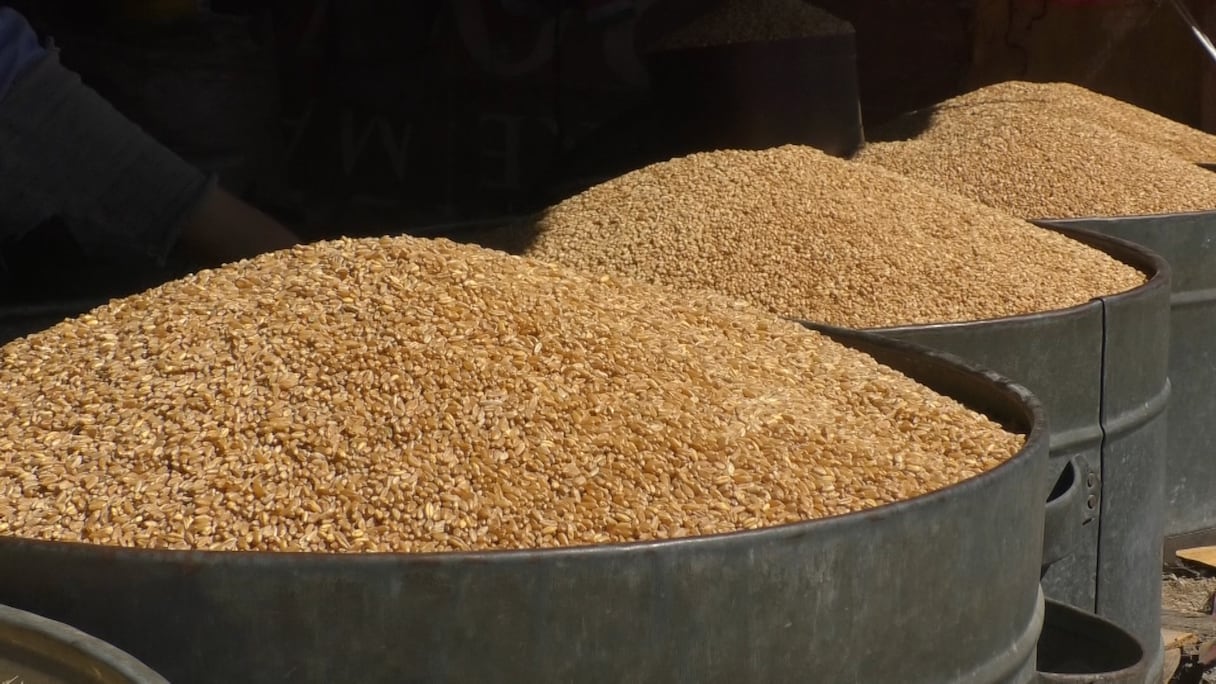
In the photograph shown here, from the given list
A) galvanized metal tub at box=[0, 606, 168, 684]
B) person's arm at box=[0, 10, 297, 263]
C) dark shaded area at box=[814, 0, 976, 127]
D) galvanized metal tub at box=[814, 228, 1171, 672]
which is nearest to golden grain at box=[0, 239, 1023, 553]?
galvanized metal tub at box=[0, 606, 168, 684]

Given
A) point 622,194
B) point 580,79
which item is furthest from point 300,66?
point 622,194

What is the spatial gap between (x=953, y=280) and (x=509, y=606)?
1216 mm

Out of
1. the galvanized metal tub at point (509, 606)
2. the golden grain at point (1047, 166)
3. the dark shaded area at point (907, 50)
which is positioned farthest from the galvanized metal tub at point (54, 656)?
the dark shaded area at point (907, 50)

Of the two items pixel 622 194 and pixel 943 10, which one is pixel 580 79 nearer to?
pixel 943 10

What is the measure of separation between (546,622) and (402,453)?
0.22 metres

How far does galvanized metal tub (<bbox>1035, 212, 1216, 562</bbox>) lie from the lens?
2.62 metres

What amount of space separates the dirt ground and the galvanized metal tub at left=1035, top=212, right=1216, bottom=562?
0.46 ft

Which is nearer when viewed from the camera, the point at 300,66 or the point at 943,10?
the point at 943,10

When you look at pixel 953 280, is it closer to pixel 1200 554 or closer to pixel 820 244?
pixel 820 244

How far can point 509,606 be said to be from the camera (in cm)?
97

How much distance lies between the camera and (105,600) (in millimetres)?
975

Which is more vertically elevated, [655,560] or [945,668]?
[655,560]

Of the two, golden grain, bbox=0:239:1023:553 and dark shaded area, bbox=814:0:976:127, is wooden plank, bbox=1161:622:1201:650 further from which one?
dark shaded area, bbox=814:0:976:127

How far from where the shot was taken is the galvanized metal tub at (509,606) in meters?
0.96
